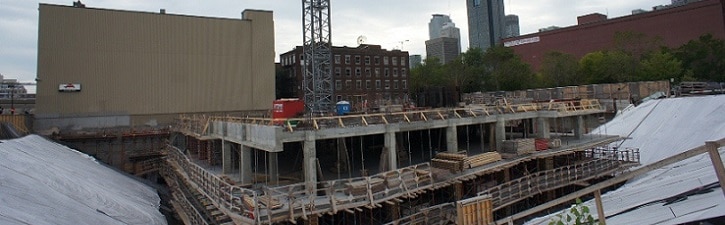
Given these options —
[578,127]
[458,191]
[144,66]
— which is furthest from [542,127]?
[144,66]

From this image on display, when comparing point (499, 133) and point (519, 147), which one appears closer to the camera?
point (519, 147)

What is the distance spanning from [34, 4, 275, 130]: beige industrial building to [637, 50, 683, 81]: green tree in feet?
173

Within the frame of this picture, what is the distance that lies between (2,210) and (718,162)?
569 inches

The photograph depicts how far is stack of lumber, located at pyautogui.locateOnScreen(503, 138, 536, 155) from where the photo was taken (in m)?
24.4

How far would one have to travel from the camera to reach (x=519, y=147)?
2438cm

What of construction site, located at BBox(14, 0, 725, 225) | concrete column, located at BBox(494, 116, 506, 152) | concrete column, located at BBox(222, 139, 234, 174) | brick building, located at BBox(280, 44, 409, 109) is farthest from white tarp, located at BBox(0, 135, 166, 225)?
brick building, located at BBox(280, 44, 409, 109)

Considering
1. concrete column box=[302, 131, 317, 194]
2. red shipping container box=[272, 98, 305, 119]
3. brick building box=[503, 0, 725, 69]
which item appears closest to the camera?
concrete column box=[302, 131, 317, 194]

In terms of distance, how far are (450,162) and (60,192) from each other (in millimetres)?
16475

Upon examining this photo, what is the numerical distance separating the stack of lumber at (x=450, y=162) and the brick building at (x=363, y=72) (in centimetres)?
5121

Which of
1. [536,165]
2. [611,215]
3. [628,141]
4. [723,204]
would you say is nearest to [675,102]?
[628,141]

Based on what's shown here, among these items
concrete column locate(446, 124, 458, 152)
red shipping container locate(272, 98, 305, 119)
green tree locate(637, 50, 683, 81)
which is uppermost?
green tree locate(637, 50, 683, 81)

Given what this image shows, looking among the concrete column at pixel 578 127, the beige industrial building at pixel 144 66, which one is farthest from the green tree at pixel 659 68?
the beige industrial building at pixel 144 66

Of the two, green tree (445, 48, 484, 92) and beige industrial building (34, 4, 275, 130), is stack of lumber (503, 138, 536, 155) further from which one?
green tree (445, 48, 484, 92)

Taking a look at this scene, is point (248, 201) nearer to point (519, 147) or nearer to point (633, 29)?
point (519, 147)
